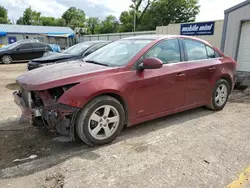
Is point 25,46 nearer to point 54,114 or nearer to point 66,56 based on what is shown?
point 66,56

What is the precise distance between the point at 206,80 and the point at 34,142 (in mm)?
3378

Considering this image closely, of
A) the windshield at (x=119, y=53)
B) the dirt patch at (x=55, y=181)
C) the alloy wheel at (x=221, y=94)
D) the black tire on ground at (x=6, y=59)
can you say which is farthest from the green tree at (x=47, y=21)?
the dirt patch at (x=55, y=181)

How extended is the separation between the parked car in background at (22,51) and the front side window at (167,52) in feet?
39.3

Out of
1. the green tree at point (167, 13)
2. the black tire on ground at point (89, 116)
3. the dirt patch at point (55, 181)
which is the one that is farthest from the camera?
the green tree at point (167, 13)

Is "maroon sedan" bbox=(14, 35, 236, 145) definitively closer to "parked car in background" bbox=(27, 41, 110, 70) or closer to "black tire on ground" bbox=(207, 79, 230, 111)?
"black tire on ground" bbox=(207, 79, 230, 111)

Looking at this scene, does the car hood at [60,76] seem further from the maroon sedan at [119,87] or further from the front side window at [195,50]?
the front side window at [195,50]

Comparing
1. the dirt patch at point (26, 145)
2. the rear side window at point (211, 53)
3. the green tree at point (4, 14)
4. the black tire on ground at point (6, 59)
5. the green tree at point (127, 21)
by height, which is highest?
the green tree at point (4, 14)

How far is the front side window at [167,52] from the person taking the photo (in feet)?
12.6

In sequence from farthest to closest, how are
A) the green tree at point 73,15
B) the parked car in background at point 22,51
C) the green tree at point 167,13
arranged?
the green tree at point 73,15 < the green tree at point 167,13 < the parked car in background at point 22,51

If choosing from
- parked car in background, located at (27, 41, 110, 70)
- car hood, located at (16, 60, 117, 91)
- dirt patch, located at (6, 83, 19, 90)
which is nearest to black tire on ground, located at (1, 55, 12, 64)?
dirt patch, located at (6, 83, 19, 90)

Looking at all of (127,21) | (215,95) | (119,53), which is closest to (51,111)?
(119,53)

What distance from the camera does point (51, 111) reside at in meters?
3.01

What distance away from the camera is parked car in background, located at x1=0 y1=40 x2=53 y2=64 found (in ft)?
48.1

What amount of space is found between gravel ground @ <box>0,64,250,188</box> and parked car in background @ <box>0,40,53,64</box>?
11.9 m
